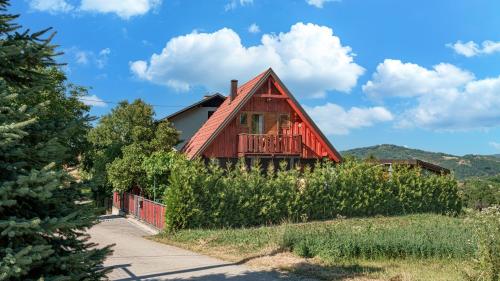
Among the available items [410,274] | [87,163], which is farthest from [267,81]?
[410,274]

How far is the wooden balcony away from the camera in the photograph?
2688 cm

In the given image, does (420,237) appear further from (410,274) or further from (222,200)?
(222,200)

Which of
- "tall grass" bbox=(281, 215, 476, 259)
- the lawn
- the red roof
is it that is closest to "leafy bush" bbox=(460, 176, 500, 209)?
the red roof

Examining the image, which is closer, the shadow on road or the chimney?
the shadow on road

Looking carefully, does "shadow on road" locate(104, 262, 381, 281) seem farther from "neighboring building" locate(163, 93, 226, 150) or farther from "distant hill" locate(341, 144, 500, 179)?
"distant hill" locate(341, 144, 500, 179)

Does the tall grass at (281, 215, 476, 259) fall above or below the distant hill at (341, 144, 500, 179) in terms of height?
below

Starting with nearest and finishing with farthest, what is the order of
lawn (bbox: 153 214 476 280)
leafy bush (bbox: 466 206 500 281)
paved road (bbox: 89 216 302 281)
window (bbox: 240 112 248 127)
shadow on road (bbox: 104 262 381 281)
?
1. leafy bush (bbox: 466 206 500 281)
2. shadow on road (bbox: 104 262 381 281)
3. lawn (bbox: 153 214 476 280)
4. paved road (bbox: 89 216 302 281)
5. window (bbox: 240 112 248 127)

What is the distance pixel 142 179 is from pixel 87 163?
9.88 m

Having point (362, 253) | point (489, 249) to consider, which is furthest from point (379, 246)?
point (489, 249)

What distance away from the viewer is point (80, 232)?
646 centimetres

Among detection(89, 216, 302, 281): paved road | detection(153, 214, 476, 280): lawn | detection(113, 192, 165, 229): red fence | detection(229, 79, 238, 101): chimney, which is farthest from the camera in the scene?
detection(229, 79, 238, 101): chimney

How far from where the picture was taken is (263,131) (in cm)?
2909

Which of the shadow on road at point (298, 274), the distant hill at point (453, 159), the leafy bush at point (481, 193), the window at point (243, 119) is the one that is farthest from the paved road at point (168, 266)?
the distant hill at point (453, 159)

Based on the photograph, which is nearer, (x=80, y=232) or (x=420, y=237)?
(x=80, y=232)
